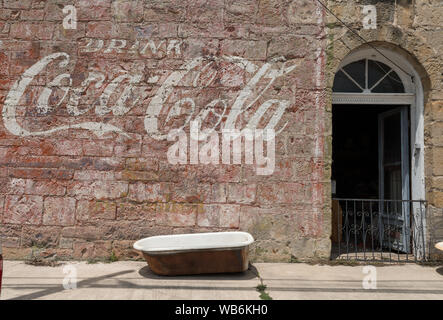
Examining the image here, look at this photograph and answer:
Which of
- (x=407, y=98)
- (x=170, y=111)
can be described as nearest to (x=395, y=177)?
(x=407, y=98)

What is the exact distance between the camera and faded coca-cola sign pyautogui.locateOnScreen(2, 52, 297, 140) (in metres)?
5.20

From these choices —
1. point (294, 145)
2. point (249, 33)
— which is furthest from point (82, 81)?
point (294, 145)

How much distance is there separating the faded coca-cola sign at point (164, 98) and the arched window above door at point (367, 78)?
919 millimetres

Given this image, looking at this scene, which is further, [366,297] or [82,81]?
[82,81]

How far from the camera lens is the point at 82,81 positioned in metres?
5.25

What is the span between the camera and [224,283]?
4113 millimetres

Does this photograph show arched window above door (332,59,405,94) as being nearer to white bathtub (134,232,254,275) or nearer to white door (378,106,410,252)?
white door (378,106,410,252)

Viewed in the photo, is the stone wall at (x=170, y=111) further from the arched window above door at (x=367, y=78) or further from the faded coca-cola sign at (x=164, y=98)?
the arched window above door at (x=367, y=78)

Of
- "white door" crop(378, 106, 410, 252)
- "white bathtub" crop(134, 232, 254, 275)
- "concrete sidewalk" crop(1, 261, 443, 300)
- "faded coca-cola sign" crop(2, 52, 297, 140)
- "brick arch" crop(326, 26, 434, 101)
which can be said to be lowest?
"concrete sidewalk" crop(1, 261, 443, 300)

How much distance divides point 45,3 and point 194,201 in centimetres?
356

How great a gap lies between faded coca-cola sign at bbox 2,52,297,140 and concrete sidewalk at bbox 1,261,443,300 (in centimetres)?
186

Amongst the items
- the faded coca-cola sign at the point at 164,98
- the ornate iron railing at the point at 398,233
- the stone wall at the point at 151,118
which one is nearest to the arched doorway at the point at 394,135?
the ornate iron railing at the point at 398,233

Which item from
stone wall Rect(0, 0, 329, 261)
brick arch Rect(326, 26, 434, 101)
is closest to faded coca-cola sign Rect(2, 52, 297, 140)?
stone wall Rect(0, 0, 329, 261)

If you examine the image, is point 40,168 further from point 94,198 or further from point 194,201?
point 194,201
